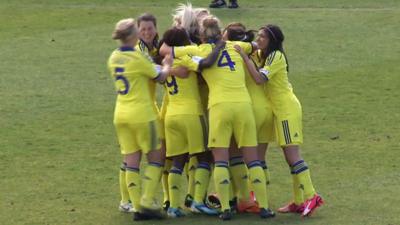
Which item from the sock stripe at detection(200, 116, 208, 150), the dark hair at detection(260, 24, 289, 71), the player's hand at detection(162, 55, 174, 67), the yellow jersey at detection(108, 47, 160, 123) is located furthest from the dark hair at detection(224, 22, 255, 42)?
the yellow jersey at detection(108, 47, 160, 123)

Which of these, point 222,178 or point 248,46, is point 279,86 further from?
point 222,178

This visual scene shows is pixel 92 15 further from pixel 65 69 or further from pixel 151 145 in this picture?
pixel 151 145

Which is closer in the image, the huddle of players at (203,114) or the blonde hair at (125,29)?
the blonde hair at (125,29)

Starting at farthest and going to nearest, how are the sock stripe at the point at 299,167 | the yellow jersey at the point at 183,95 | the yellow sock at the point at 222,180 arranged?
the sock stripe at the point at 299,167 → the yellow jersey at the point at 183,95 → the yellow sock at the point at 222,180

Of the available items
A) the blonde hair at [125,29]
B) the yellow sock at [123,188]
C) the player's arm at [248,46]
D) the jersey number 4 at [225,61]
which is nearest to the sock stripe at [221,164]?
Result: the jersey number 4 at [225,61]

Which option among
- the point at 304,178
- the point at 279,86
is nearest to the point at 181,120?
the point at 279,86

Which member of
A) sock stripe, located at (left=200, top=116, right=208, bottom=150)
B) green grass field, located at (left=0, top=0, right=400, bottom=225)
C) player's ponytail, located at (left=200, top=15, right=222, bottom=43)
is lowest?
green grass field, located at (left=0, top=0, right=400, bottom=225)

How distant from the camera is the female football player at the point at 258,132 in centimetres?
995

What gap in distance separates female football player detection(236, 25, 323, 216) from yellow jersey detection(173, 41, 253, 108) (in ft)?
0.47

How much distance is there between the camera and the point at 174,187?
9852 millimetres

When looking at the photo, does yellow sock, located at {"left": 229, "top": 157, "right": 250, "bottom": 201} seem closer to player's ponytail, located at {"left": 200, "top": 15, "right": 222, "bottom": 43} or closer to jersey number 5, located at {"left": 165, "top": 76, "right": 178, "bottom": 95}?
jersey number 5, located at {"left": 165, "top": 76, "right": 178, "bottom": 95}

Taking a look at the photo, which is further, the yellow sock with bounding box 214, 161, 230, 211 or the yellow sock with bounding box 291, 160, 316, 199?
the yellow sock with bounding box 291, 160, 316, 199

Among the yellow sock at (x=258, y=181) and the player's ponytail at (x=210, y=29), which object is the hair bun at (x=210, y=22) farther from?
the yellow sock at (x=258, y=181)

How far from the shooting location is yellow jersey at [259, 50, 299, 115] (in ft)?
32.3
